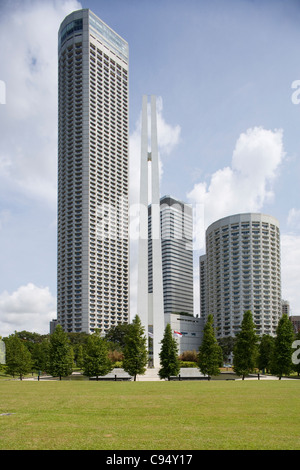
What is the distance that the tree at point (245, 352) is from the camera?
5588cm

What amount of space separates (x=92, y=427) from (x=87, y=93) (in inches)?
7036

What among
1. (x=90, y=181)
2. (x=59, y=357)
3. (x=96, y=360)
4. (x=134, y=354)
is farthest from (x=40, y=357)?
(x=90, y=181)

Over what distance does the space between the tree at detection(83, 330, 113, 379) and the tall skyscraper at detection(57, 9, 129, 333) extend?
371ft

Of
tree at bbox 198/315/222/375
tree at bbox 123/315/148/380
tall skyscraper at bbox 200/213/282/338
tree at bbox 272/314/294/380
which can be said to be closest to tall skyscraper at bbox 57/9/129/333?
→ tall skyscraper at bbox 200/213/282/338

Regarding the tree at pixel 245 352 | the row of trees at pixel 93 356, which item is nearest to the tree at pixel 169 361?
the row of trees at pixel 93 356

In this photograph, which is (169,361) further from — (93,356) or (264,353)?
(264,353)

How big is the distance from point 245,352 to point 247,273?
406 ft

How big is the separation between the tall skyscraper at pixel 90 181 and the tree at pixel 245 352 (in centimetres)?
11251

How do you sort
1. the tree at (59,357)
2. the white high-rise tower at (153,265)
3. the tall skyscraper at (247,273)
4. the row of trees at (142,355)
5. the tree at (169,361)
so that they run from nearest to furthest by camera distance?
the row of trees at (142,355) < the tree at (59,357) < the tree at (169,361) < the white high-rise tower at (153,265) < the tall skyscraper at (247,273)

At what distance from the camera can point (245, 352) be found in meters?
56.3

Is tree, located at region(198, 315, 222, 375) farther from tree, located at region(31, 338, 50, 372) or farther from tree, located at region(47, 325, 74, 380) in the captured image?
tree, located at region(31, 338, 50, 372)

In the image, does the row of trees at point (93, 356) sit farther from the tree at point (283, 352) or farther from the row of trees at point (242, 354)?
the tree at point (283, 352)
